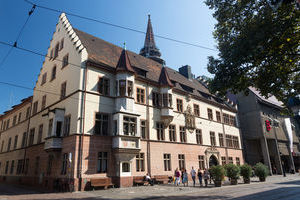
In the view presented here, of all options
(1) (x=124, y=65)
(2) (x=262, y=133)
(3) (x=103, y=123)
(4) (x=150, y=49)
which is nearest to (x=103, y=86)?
(1) (x=124, y=65)

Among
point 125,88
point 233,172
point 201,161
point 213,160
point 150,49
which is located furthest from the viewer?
point 150,49

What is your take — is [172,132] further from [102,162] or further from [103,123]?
[102,162]

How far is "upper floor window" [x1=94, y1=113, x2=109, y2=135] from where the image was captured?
20812 mm

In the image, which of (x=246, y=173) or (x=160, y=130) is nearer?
(x=246, y=173)

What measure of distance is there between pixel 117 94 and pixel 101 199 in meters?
11.0

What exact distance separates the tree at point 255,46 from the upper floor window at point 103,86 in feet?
38.4

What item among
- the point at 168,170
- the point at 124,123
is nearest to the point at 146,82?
the point at 124,123

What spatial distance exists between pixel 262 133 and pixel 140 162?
26623mm

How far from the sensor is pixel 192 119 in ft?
99.9

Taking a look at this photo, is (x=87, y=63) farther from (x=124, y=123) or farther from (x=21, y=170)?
(x=21, y=170)

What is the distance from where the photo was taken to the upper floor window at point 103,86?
22078 millimetres

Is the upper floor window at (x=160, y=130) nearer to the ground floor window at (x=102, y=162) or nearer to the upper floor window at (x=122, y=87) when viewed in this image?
the upper floor window at (x=122, y=87)

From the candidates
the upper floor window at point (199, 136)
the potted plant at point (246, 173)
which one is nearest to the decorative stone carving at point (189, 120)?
the upper floor window at point (199, 136)

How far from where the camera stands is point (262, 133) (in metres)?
39.0
